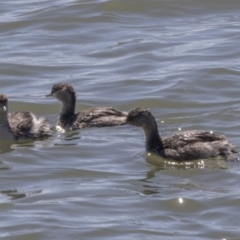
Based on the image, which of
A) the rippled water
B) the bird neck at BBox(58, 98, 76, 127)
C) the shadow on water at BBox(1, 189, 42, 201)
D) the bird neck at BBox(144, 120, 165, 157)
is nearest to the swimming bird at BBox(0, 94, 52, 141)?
the rippled water

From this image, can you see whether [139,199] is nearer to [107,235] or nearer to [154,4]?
[107,235]

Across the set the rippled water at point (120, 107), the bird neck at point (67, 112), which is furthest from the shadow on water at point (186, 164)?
the bird neck at point (67, 112)

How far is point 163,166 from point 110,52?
21.6ft

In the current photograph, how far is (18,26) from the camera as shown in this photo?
2228 cm

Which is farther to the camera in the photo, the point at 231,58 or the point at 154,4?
the point at 154,4

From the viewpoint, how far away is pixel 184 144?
550 inches

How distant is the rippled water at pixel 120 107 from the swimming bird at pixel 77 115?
0.64 feet

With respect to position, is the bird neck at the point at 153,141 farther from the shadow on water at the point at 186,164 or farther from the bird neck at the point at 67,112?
the bird neck at the point at 67,112

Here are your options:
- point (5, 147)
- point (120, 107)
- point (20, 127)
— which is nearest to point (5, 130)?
point (20, 127)

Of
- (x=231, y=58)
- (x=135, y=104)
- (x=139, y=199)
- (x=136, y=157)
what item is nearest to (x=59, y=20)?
(x=231, y=58)

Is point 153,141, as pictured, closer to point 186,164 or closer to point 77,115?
point 186,164

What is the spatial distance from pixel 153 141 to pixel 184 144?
19.6 inches

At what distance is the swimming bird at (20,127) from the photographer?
15422mm

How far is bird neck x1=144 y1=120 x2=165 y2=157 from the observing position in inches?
558
